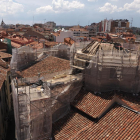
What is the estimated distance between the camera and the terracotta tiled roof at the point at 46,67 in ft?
61.7

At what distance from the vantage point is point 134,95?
14.6 m

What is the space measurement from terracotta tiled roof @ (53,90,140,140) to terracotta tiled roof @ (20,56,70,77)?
5.90 meters

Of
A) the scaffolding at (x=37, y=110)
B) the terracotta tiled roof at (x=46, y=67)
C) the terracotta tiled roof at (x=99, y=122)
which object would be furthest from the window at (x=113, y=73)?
the terracotta tiled roof at (x=46, y=67)

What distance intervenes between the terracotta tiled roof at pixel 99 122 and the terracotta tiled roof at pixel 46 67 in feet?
19.4

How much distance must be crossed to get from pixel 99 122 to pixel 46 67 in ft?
33.5

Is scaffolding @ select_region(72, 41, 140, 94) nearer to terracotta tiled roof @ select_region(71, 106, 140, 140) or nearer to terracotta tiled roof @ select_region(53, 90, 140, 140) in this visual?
terracotta tiled roof @ select_region(53, 90, 140, 140)

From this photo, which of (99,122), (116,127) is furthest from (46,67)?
(116,127)

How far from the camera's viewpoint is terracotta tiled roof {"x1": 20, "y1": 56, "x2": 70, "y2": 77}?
1881 cm

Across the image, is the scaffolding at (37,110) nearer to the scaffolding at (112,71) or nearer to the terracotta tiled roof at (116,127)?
the terracotta tiled roof at (116,127)

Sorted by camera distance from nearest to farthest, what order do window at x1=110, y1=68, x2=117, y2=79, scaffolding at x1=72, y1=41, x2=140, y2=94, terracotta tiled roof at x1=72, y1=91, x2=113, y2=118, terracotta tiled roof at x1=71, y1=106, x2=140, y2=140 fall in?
1. terracotta tiled roof at x1=71, y1=106, x2=140, y2=140
2. terracotta tiled roof at x1=72, y1=91, x2=113, y2=118
3. scaffolding at x1=72, y1=41, x2=140, y2=94
4. window at x1=110, y1=68, x2=117, y2=79

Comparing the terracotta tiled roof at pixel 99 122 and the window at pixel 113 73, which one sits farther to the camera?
the window at pixel 113 73

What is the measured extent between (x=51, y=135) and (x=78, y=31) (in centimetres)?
7062

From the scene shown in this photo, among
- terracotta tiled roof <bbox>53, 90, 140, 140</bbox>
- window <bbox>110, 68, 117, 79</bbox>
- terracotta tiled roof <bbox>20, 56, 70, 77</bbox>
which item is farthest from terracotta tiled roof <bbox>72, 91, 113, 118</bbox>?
terracotta tiled roof <bbox>20, 56, 70, 77</bbox>

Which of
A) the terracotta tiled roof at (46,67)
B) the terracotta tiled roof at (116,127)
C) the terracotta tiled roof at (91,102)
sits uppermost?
the terracotta tiled roof at (46,67)
